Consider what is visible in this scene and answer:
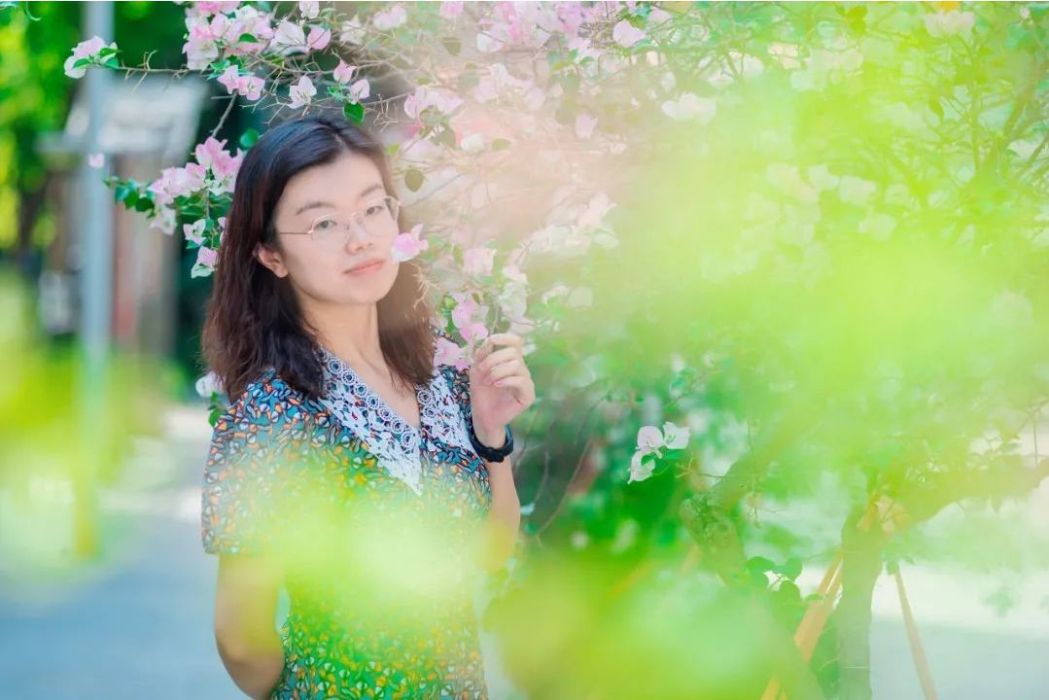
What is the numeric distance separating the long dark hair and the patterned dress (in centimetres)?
6

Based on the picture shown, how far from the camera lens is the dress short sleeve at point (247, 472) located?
2508 mm

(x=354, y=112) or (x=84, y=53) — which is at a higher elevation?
(x=84, y=53)

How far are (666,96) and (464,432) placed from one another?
90 centimetres

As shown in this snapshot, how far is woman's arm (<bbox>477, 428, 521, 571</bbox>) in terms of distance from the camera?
286 cm

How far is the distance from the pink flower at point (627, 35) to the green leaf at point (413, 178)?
1.61 ft

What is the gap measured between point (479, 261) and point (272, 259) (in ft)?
1.82

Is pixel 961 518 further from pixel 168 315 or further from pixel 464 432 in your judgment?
pixel 168 315

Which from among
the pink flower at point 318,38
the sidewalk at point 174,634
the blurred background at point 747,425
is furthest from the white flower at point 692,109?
the sidewalk at point 174,634

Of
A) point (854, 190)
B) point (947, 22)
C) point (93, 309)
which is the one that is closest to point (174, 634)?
point (93, 309)

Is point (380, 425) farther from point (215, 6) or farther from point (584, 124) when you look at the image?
point (215, 6)

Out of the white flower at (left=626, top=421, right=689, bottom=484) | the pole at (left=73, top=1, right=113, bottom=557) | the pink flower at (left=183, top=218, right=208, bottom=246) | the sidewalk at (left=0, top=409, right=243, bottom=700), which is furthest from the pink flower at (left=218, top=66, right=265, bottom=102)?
the pole at (left=73, top=1, right=113, bottom=557)

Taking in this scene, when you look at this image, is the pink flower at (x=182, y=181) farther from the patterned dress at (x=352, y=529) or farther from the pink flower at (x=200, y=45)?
the patterned dress at (x=352, y=529)

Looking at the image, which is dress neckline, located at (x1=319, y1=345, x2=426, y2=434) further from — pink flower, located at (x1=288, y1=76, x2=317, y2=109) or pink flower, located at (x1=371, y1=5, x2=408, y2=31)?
pink flower, located at (x1=371, y1=5, x2=408, y2=31)

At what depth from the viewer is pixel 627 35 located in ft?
10.2
